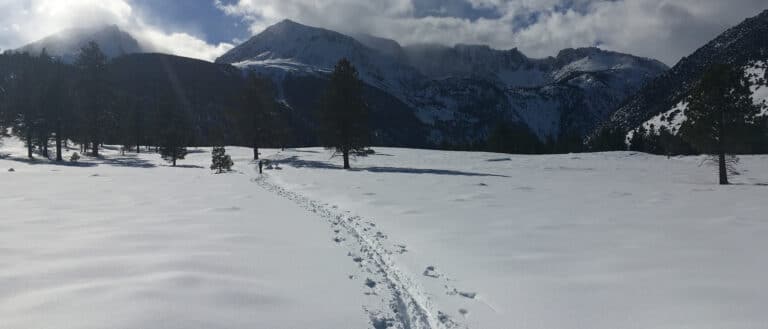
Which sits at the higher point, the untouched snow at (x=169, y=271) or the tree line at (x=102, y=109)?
the tree line at (x=102, y=109)

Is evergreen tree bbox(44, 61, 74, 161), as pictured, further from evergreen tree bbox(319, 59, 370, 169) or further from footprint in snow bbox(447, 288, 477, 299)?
footprint in snow bbox(447, 288, 477, 299)

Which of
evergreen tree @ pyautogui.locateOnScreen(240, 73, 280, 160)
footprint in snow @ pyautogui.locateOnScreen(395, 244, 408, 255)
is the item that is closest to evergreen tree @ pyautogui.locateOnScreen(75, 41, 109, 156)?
evergreen tree @ pyautogui.locateOnScreen(240, 73, 280, 160)

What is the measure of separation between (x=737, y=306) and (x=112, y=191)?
21022 millimetres

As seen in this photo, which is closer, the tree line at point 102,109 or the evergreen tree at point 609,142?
the tree line at point 102,109

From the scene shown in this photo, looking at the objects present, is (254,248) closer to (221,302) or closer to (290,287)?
(290,287)

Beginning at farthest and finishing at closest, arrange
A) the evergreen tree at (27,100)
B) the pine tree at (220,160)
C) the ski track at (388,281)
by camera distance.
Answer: the evergreen tree at (27,100) < the pine tree at (220,160) < the ski track at (388,281)

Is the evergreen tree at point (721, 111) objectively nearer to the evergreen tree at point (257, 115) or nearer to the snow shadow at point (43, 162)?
the evergreen tree at point (257, 115)

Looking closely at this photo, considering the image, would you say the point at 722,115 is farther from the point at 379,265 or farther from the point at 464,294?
the point at 379,265

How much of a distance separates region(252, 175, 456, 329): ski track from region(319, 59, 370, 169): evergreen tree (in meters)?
22.8

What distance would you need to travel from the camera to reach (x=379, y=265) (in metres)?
8.00

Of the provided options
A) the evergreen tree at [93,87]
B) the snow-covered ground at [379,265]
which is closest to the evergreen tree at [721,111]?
the snow-covered ground at [379,265]

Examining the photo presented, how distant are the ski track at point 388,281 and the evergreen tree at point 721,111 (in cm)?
2678

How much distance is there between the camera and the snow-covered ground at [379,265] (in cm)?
521

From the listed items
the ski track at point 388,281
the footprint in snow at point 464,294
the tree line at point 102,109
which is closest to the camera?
the ski track at point 388,281
